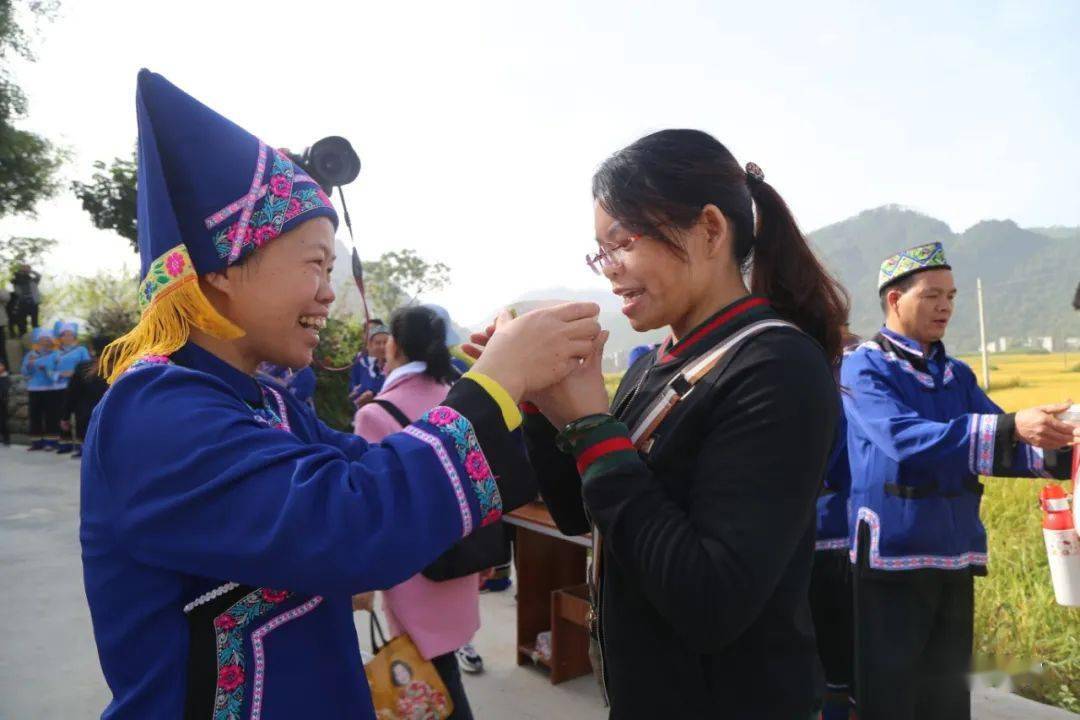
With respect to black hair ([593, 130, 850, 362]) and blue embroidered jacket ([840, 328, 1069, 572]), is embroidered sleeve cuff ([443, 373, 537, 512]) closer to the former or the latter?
black hair ([593, 130, 850, 362])

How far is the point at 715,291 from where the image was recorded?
57.0 inches

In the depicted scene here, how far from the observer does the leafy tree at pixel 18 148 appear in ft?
75.4

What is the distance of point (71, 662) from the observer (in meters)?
4.36

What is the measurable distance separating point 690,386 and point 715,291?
0.25 metres

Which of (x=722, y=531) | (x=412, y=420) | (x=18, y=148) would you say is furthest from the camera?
(x=18, y=148)

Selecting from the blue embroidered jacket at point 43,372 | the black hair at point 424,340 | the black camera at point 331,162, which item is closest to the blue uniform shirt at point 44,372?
the blue embroidered jacket at point 43,372

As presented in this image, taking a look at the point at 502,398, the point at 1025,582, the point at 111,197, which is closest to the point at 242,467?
the point at 502,398

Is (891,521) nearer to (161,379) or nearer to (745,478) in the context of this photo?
(745,478)

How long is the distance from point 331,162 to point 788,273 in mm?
1483

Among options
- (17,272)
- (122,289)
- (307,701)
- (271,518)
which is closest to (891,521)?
(307,701)

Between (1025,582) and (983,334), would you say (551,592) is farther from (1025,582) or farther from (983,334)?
(983,334)

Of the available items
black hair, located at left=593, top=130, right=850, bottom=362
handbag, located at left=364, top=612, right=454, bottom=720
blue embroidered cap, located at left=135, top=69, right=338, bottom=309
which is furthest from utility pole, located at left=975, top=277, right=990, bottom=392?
blue embroidered cap, located at left=135, top=69, right=338, bottom=309

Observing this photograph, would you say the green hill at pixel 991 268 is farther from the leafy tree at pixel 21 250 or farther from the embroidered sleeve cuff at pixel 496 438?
the leafy tree at pixel 21 250

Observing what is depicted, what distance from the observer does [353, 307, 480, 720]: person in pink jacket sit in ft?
10.2
